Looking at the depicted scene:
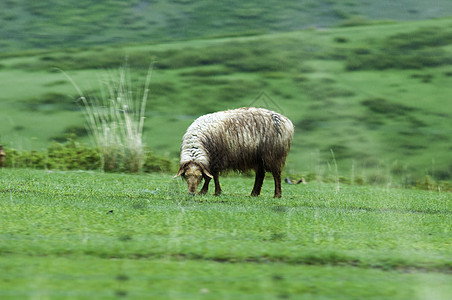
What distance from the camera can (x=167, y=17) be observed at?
15086 millimetres

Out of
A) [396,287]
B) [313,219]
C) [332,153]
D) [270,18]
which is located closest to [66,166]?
[332,153]

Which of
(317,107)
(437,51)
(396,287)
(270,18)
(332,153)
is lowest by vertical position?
(396,287)

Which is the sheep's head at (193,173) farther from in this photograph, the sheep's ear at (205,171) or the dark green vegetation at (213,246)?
the dark green vegetation at (213,246)

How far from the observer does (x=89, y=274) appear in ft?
8.92

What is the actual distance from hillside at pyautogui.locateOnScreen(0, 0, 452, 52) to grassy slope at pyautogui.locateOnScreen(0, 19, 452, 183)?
0.69 meters

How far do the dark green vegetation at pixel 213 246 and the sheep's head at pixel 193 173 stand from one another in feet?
0.40

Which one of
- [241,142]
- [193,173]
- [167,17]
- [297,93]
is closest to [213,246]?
[193,173]

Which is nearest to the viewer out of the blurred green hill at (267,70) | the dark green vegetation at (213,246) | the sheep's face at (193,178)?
the dark green vegetation at (213,246)

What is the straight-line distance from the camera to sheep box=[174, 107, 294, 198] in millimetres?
5918

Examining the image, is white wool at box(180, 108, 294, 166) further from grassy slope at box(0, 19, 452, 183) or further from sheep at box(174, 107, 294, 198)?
grassy slope at box(0, 19, 452, 183)

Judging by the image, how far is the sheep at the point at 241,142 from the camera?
19.4ft

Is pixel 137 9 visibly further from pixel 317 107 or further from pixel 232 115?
pixel 232 115

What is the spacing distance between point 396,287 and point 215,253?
3.01ft

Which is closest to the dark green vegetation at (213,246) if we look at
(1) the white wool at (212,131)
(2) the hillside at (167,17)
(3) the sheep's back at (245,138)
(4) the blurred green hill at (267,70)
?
(1) the white wool at (212,131)
